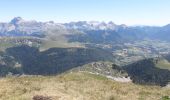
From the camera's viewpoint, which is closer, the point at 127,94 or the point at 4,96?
the point at 4,96

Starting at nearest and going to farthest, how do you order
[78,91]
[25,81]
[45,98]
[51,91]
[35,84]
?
[45,98], [51,91], [78,91], [35,84], [25,81]

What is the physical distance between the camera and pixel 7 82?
40031mm

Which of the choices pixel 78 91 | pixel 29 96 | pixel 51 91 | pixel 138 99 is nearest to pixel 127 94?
pixel 138 99

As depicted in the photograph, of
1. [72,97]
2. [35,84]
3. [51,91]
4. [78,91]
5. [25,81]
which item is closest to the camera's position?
[72,97]

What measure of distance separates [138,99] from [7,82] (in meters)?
16.3

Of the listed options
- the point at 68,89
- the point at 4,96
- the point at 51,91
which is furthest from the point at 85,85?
the point at 4,96

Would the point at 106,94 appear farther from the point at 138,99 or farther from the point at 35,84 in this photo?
the point at 35,84

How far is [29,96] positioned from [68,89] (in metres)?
5.36

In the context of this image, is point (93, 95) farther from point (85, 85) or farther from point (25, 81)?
point (25, 81)

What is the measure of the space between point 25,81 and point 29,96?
32.6ft

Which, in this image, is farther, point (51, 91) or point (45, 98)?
point (51, 91)

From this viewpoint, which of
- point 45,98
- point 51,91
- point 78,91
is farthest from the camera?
point 78,91

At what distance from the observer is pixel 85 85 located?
38906mm

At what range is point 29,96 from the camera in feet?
102
